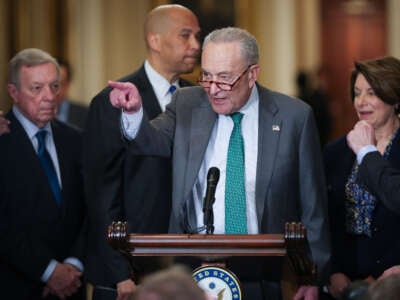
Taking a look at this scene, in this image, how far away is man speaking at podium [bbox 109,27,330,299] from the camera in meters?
4.34

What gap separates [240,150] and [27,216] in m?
1.45

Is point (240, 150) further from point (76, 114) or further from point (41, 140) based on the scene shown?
point (76, 114)

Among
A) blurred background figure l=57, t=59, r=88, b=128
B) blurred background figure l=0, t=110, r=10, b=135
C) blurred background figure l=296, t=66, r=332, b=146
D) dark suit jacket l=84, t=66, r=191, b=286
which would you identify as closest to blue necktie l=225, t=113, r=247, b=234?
dark suit jacket l=84, t=66, r=191, b=286

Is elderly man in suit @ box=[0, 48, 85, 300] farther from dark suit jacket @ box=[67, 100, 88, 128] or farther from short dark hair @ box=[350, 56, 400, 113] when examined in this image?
dark suit jacket @ box=[67, 100, 88, 128]

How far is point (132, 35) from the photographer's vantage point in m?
13.2

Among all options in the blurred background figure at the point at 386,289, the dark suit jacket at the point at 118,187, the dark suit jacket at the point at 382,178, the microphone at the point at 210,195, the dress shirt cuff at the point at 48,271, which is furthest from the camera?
the dress shirt cuff at the point at 48,271

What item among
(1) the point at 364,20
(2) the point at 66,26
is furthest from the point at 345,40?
(2) the point at 66,26

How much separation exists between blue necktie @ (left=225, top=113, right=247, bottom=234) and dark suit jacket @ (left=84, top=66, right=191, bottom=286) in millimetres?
775

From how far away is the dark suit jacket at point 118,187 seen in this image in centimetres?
507

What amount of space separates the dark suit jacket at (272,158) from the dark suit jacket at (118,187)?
0.55 meters

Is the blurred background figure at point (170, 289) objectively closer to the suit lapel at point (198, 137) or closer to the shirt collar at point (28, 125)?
the suit lapel at point (198, 137)

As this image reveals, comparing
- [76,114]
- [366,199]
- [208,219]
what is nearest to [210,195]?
[208,219]

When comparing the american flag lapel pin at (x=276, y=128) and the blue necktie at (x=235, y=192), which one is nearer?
the blue necktie at (x=235, y=192)

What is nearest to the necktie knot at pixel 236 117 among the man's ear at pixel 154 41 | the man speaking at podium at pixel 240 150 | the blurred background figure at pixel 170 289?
the man speaking at podium at pixel 240 150
